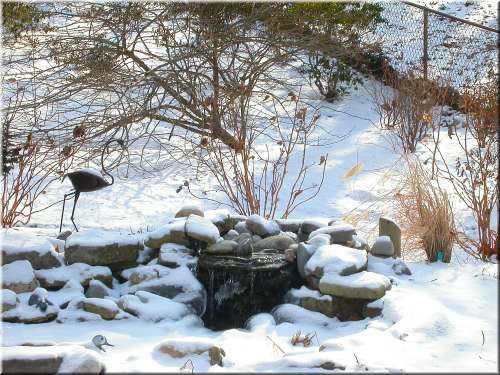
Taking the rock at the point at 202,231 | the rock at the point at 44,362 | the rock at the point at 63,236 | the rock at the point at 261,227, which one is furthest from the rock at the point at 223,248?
the rock at the point at 44,362

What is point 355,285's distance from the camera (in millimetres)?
4316

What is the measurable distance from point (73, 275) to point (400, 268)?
2075mm

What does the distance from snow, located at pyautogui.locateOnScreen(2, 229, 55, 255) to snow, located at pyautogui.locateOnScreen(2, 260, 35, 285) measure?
0.45 feet

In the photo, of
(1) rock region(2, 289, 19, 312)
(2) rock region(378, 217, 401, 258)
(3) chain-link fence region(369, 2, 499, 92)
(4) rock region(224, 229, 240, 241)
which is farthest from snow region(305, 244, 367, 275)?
(3) chain-link fence region(369, 2, 499, 92)

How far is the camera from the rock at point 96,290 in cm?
457

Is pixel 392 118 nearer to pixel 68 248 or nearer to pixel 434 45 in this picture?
pixel 434 45

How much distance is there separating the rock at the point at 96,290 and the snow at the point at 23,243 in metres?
0.40

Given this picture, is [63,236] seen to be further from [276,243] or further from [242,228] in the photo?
[276,243]

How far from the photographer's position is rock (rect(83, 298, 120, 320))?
426 centimetres

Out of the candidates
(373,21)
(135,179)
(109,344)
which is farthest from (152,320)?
(373,21)

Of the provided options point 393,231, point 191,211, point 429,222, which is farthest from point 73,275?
point 429,222

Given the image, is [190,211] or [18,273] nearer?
[18,273]

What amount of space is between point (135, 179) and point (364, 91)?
4.24 m

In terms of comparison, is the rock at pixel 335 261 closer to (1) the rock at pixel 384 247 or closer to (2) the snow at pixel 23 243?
(1) the rock at pixel 384 247
